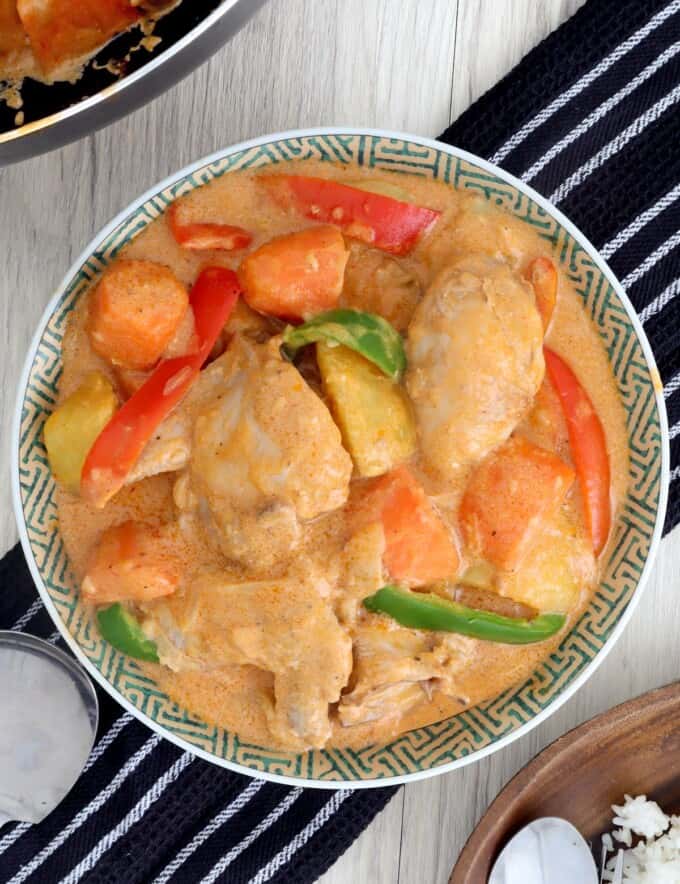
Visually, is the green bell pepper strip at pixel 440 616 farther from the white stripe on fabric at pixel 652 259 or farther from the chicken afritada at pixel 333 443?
the white stripe on fabric at pixel 652 259

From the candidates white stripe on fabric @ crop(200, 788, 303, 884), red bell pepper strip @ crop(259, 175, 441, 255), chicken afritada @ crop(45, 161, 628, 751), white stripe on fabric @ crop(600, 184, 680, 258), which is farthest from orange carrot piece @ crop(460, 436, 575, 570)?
white stripe on fabric @ crop(200, 788, 303, 884)

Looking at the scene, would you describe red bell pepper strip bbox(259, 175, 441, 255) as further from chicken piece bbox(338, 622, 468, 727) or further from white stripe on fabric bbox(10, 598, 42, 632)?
white stripe on fabric bbox(10, 598, 42, 632)

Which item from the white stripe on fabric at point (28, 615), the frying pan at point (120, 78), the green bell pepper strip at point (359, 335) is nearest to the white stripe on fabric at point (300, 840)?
the white stripe on fabric at point (28, 615)

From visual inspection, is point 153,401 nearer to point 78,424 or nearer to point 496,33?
point 78,424

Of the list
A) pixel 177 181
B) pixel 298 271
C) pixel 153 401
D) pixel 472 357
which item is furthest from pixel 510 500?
pixel 177 181

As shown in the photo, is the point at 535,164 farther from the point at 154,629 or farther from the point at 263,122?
the point at 154,629

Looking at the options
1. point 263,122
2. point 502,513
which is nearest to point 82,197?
point 263,122
